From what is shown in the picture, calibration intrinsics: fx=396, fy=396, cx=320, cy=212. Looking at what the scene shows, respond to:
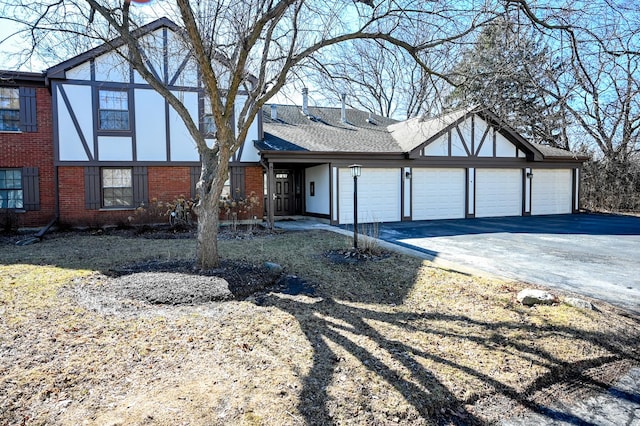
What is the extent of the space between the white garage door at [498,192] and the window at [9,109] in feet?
55.5

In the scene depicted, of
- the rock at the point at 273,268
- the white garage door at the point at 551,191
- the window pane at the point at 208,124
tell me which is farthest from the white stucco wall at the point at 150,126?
the white garage door at the point at 551,191

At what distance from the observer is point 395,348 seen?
3.78m

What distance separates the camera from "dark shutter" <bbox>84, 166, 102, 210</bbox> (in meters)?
13.0

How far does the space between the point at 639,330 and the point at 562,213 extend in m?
15.6

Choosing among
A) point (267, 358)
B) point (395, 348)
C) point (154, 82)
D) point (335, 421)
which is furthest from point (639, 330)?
point (154, 82)

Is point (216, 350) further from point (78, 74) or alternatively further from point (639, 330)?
point (78, 74)

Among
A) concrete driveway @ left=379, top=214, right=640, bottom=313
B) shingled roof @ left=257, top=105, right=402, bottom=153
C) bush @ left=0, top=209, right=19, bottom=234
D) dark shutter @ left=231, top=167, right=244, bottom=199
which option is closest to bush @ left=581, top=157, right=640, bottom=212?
concrete driveway @ left=379, top=214, right=640, bottom=313

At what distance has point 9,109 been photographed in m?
13.0

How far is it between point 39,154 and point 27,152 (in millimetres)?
340

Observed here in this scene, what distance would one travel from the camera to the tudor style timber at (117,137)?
1267 cm

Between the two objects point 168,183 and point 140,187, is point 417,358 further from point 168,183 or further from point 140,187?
point 140,187

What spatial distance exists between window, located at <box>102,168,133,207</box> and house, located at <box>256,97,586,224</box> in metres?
4.59

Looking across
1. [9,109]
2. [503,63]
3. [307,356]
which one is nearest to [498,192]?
[503,63]

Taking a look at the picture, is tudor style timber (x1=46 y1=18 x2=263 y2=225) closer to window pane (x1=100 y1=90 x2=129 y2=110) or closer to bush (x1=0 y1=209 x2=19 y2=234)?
window pane (x1=100 y1=90 x2=129 y2=110)
